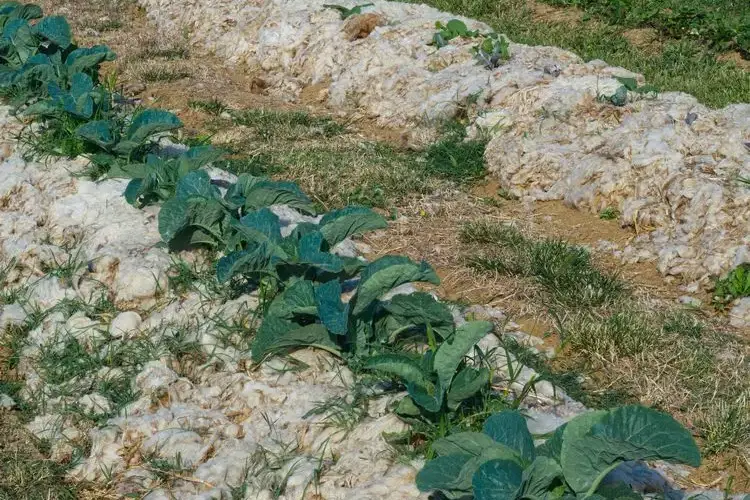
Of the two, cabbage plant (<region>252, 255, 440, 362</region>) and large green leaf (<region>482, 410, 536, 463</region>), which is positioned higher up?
large green leaf (<region>482, 410, 536, 463</region>)

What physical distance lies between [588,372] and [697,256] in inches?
51.5

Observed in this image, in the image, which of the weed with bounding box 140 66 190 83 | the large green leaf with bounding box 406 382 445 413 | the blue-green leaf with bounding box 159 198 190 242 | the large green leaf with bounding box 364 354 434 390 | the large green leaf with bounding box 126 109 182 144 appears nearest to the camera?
the large green leaf with bounding box 406 382 445 413

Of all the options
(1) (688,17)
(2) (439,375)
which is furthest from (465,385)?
(1) (688,17)

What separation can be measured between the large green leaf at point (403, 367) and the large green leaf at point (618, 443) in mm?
566

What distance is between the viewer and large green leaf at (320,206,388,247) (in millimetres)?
3814

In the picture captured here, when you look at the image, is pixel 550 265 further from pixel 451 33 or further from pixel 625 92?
pixel 451 33

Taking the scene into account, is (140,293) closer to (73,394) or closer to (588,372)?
(73,394)

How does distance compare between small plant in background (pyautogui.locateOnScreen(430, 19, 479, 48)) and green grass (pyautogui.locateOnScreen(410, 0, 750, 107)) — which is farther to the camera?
small plant in background (pyautogui.locateOnScreen(430, 19, 479, 48))

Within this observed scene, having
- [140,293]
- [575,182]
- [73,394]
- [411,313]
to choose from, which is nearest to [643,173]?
[575,182]

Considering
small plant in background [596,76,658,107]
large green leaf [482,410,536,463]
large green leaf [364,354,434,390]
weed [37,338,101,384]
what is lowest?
weed [37,338,101,384]

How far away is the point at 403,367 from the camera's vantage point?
3066 millimetres

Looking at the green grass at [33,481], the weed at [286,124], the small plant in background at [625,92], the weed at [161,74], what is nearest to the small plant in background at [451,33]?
the weed at [286,124]

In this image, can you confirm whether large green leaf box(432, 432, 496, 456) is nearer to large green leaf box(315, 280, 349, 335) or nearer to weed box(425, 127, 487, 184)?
large green leaf box(315, 280, 349, 335)

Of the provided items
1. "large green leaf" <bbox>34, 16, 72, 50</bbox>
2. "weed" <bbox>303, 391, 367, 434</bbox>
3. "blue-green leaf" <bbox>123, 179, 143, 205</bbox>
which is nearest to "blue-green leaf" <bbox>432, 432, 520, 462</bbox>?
"weed" <bbox>303, 391, 367, 434</bbox>
